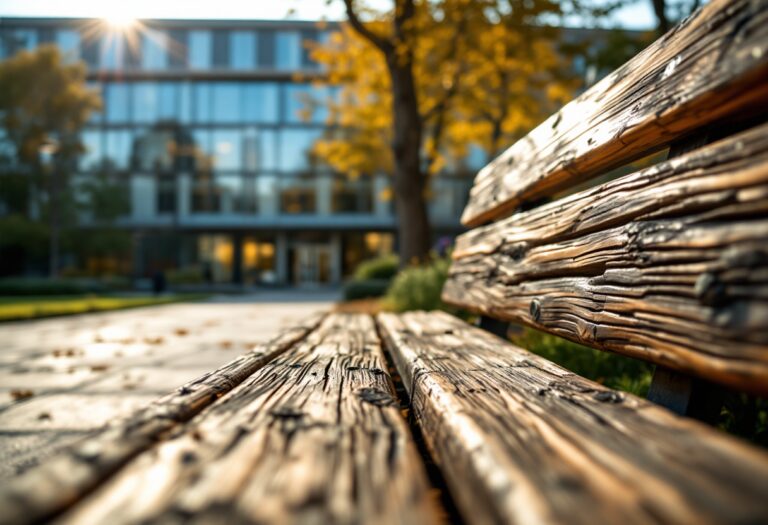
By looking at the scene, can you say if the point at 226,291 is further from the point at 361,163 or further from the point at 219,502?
the point at 219,502

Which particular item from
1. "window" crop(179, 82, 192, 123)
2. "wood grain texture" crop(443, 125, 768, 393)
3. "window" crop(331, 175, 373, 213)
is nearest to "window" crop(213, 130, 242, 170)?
"window" crop(179, 82, 192, 123)

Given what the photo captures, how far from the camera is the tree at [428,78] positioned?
8.70m

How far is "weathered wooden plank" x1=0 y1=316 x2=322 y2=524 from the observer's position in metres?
0.60

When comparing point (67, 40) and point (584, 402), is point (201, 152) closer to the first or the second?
point (67, 40)

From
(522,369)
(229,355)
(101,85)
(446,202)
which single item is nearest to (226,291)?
(446,202)

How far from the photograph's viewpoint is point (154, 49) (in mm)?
31672

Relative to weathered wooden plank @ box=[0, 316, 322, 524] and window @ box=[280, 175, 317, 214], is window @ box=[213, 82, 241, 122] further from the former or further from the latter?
weathered wooden plank @ box=[0, 316, 322, 524]

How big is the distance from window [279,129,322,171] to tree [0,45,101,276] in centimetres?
1018

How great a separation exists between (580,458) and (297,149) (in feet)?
106

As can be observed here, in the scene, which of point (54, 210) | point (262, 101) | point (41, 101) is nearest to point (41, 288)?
point (54, 210)

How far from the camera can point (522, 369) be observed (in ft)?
4.50

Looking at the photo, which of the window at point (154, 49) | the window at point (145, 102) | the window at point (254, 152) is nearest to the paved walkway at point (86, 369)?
the window at point (254, 152)

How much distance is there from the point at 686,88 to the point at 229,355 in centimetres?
453

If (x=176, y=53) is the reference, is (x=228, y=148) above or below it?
below
